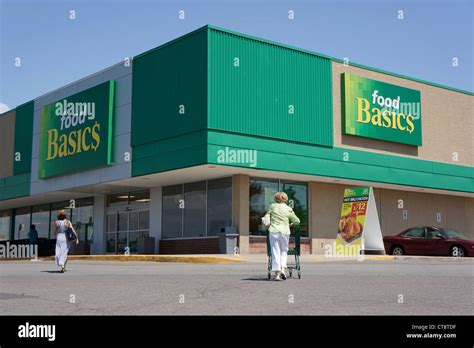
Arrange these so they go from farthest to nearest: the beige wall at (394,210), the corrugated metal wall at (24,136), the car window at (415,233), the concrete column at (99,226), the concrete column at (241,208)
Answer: the corrugated metal wall at (24,136) < the concrete column at (99,226) < the beige wall at (394,210) < the car window at (415,233) < the concrete column at (241,208)

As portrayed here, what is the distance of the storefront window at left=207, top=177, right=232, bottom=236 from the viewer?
29.0 metres

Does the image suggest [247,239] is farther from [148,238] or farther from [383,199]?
[383,199]

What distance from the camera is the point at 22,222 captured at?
151ft

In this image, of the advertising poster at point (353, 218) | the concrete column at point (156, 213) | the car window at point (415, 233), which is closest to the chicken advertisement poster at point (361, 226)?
the advertising poster at point (353, 218)

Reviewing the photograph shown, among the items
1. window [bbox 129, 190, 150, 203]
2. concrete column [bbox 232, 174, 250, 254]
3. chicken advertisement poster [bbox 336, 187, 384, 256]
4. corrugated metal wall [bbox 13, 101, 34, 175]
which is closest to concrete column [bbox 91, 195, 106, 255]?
window [bbox 129, 190, 150, 203]

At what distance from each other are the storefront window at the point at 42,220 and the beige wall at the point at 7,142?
328 cm

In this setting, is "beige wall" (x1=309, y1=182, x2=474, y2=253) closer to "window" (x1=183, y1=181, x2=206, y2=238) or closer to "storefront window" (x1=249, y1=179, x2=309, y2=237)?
"storefront window" (x1=249, y1=179, x2=309, y2=237)

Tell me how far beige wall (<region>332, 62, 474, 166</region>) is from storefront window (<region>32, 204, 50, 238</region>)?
70.4 feet

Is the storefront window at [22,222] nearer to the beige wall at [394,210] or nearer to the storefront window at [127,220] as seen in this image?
the storefront window at [127,220]

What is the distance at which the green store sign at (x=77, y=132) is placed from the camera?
106 ft

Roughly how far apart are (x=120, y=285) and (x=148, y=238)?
63.1 ft

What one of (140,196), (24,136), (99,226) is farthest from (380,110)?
(24,136)

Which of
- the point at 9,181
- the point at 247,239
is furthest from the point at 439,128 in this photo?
the point at 9,181

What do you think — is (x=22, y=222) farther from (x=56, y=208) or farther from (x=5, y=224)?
(x=56, y=208)
